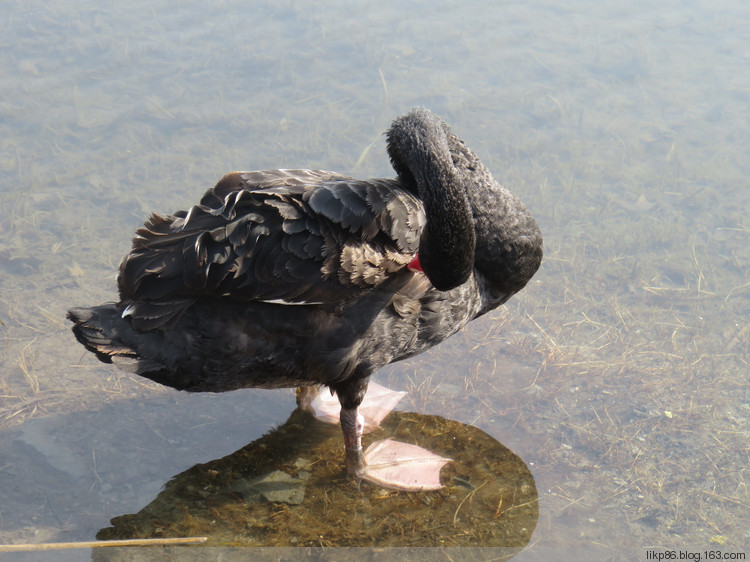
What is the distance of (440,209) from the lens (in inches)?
158

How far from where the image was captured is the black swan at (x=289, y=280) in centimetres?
367

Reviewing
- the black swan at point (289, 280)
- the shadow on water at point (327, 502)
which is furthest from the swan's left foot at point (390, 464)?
the black swan at point (289, 280)

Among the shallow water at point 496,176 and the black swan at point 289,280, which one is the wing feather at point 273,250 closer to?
the black swan at point 289,280

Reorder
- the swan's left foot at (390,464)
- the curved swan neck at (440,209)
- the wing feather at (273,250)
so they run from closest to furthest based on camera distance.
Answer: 1. the wing feather at (273,250)
2. the curved swan neck at (440,209)
3. the swan's left foot at (390,464)

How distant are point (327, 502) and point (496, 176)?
13.7 feet

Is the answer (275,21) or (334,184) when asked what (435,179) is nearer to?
(334,184)

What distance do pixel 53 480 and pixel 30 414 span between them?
0.67m

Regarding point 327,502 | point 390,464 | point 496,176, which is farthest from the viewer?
point 496,176

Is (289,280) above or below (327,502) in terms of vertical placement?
above

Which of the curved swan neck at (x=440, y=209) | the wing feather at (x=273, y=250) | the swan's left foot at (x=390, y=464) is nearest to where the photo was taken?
the wing feather at (x=273, y=250)

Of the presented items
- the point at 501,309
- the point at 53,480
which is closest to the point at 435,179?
the point at 501,309

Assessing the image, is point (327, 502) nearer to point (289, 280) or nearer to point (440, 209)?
point (289, 280)

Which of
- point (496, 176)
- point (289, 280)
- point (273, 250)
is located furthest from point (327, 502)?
point (496, 176)

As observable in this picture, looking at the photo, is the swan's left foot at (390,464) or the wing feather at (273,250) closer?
the wing feather at (273,250)
